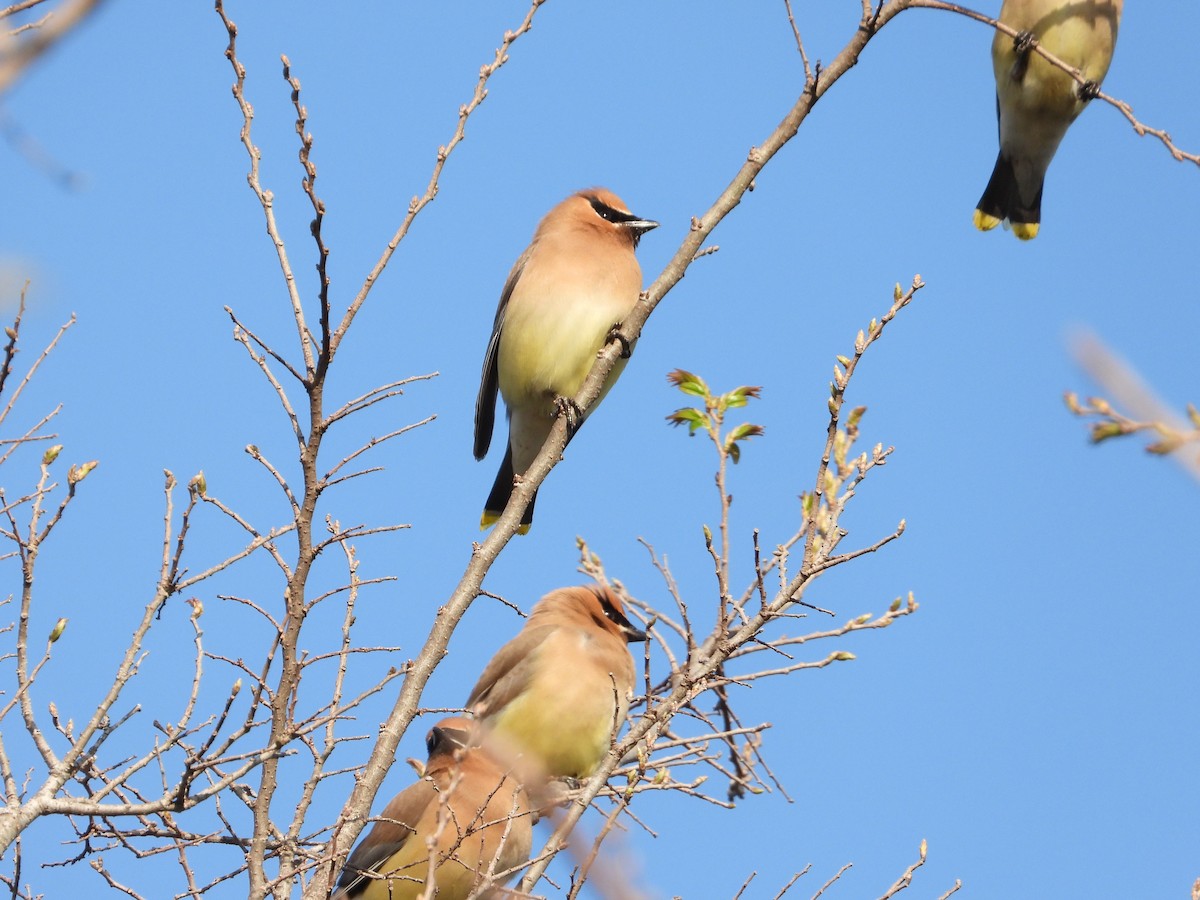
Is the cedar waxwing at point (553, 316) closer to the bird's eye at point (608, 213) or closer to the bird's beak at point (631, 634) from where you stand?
the bird's eye at point (608, 213)

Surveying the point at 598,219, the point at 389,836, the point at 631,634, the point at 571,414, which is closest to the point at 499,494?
the point at 631,634

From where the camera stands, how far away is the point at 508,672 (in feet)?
21.2

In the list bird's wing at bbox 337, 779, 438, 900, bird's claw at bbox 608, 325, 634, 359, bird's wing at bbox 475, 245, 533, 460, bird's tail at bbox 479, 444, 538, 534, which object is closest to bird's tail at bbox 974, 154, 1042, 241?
bird's wing at bbox 475, 245, 533, 460

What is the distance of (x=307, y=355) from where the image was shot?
359 cm

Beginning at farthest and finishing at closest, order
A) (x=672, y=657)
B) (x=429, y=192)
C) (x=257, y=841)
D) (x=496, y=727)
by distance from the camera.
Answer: (x=496, y=727) < (x=672, y=657) < (x=429, y=192) < (x=257, y=841)

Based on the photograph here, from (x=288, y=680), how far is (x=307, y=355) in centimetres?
77

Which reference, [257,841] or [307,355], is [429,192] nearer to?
[307,355]

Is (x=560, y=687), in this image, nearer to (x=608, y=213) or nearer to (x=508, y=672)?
(x=508, y=672)

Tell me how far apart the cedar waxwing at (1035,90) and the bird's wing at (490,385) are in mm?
2623

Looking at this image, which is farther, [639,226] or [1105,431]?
[639,226]

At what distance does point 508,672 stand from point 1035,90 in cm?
377

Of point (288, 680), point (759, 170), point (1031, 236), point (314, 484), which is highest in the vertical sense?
point (1031, 236)

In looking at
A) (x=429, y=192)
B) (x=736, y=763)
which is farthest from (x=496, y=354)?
(x=429, y=192)

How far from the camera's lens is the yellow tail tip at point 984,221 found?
25.2ft
